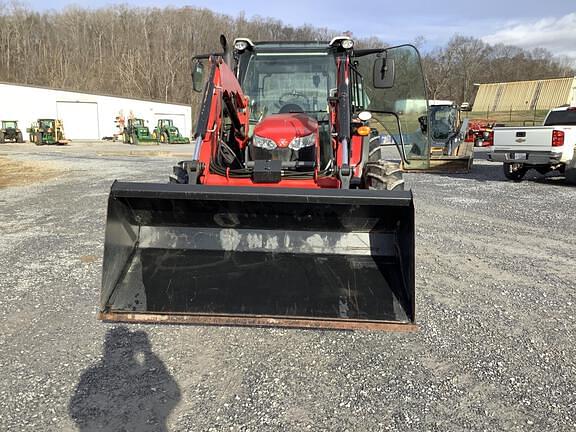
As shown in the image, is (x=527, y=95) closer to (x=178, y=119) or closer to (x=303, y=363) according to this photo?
(x=178, y=119)

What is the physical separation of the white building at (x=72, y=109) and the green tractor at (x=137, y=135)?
239 inches

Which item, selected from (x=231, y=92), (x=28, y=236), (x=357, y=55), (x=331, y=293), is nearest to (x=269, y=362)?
(x=331, y=293)

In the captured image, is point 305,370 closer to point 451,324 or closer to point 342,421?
point 342,421

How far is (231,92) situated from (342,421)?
3.36 meters

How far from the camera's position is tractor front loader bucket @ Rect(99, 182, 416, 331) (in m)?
3.09

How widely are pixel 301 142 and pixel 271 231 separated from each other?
53.3 inches

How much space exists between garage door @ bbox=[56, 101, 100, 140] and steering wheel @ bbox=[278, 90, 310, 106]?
3776 centimetres

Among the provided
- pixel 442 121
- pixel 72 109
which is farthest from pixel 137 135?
pixel 442 121

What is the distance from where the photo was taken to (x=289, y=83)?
551 cm

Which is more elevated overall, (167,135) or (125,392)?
(167,135)

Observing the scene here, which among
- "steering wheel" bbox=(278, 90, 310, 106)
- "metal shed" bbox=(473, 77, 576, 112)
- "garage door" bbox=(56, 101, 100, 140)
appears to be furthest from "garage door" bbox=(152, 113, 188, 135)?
"steering wheel" bbox=(278, 90, 310, 106)

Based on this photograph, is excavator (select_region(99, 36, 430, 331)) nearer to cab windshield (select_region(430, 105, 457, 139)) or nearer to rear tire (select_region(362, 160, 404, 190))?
rear tire (select_region(362, 160, 404, 190))

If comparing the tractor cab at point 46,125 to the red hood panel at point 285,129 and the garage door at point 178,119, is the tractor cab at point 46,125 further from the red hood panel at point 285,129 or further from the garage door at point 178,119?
the red hood panel at point 285,129

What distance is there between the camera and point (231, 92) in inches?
187
